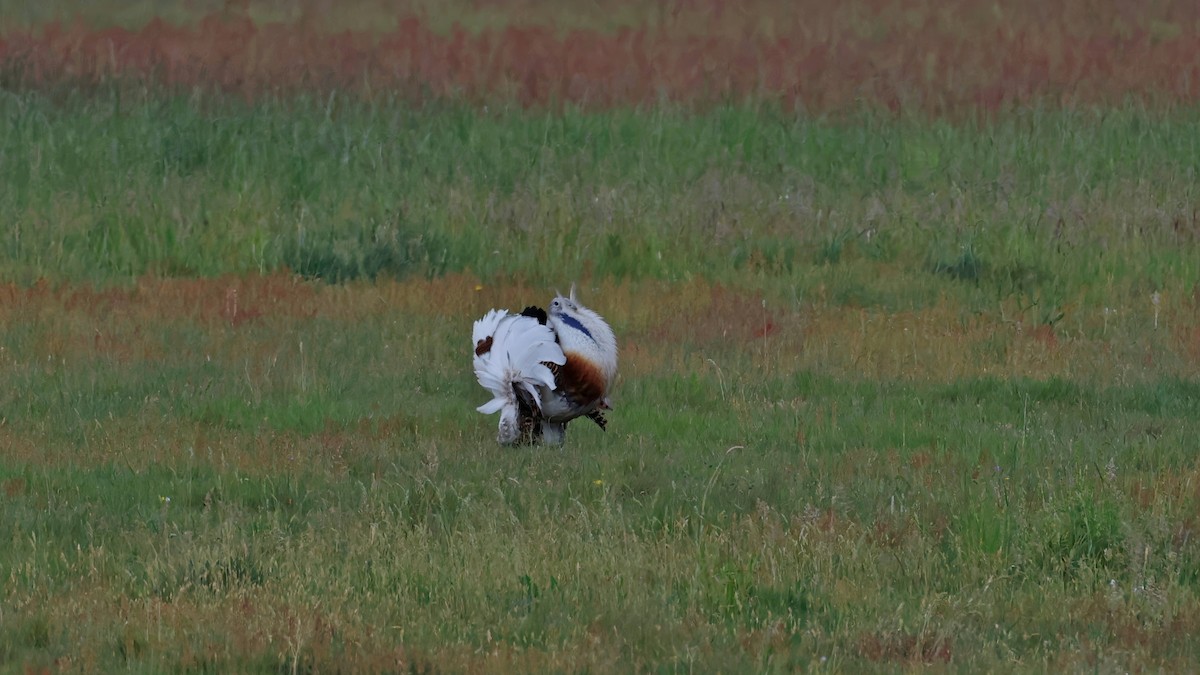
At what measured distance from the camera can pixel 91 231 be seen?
48.8ft

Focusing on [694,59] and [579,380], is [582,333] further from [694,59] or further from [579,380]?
[694,59]

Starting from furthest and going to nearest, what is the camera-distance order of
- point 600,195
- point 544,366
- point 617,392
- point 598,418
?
point 600,195 → point 617,392 → point 598,418 → point 544,366

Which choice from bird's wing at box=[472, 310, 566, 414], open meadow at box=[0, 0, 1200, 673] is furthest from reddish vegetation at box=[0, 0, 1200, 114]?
bird's wing at box=[472, 310, 566, 414]

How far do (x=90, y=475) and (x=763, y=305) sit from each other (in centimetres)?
636

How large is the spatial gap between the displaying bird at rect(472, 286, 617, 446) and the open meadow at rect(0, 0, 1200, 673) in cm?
23

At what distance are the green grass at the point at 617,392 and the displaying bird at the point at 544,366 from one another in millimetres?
273

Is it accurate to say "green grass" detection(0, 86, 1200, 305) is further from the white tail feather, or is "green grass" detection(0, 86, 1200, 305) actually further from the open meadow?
the white tail feather

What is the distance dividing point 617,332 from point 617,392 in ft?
7.05

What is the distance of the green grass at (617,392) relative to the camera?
19.7ft

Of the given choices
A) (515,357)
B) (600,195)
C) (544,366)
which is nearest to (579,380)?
(544,366)

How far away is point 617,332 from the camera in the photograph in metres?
12.6

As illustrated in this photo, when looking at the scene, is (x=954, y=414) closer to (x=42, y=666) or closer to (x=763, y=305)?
(x=763, y=305)

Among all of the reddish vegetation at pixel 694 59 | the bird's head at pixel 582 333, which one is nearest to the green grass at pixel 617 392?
the bird's head at pixel 582 333

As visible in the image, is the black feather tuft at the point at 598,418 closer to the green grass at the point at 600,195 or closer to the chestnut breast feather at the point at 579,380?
the chestnut breast feather at the point at 579,380
